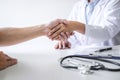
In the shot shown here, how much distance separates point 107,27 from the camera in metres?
1.28

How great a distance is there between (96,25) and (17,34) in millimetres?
566

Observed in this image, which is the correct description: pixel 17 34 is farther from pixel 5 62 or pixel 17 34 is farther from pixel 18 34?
pixel 5 62

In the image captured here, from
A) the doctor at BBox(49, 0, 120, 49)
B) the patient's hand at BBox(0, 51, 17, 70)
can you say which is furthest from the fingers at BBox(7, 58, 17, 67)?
the doctor at BBox(49, 0, 120, 49)

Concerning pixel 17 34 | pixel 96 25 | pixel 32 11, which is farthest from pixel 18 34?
pixel 32 11

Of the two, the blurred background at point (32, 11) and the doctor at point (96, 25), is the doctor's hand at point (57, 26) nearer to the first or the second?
the doctor at point (96, 25)

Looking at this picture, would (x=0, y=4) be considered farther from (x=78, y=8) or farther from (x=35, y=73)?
(x=35, y=73)

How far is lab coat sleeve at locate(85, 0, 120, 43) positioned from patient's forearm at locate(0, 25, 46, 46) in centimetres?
31

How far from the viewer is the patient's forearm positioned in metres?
1.01

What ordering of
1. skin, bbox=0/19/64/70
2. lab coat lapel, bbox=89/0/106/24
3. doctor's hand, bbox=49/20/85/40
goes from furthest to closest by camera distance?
lab coat lapel, bbox=89/0/106/24, doctor's hand, bbox=49/20/85/40, skin, bbox=0/19/64/70

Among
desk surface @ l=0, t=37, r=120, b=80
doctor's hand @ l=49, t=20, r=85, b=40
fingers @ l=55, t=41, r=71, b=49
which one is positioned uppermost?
doctor's hand @ l=49, t=20, r=85, b=40

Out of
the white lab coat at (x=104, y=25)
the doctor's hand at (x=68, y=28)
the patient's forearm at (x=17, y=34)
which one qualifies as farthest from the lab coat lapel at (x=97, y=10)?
the patient's forearm at (x=17, y=34)

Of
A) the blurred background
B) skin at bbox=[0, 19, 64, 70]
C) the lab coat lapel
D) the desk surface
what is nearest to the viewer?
the desk surface

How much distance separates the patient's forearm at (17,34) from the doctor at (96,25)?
0.29ft

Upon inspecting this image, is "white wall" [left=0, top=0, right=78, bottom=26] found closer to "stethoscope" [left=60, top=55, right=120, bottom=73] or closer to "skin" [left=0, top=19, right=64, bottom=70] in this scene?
"skin" [left=0, top=19, right=64, bottom=70]
